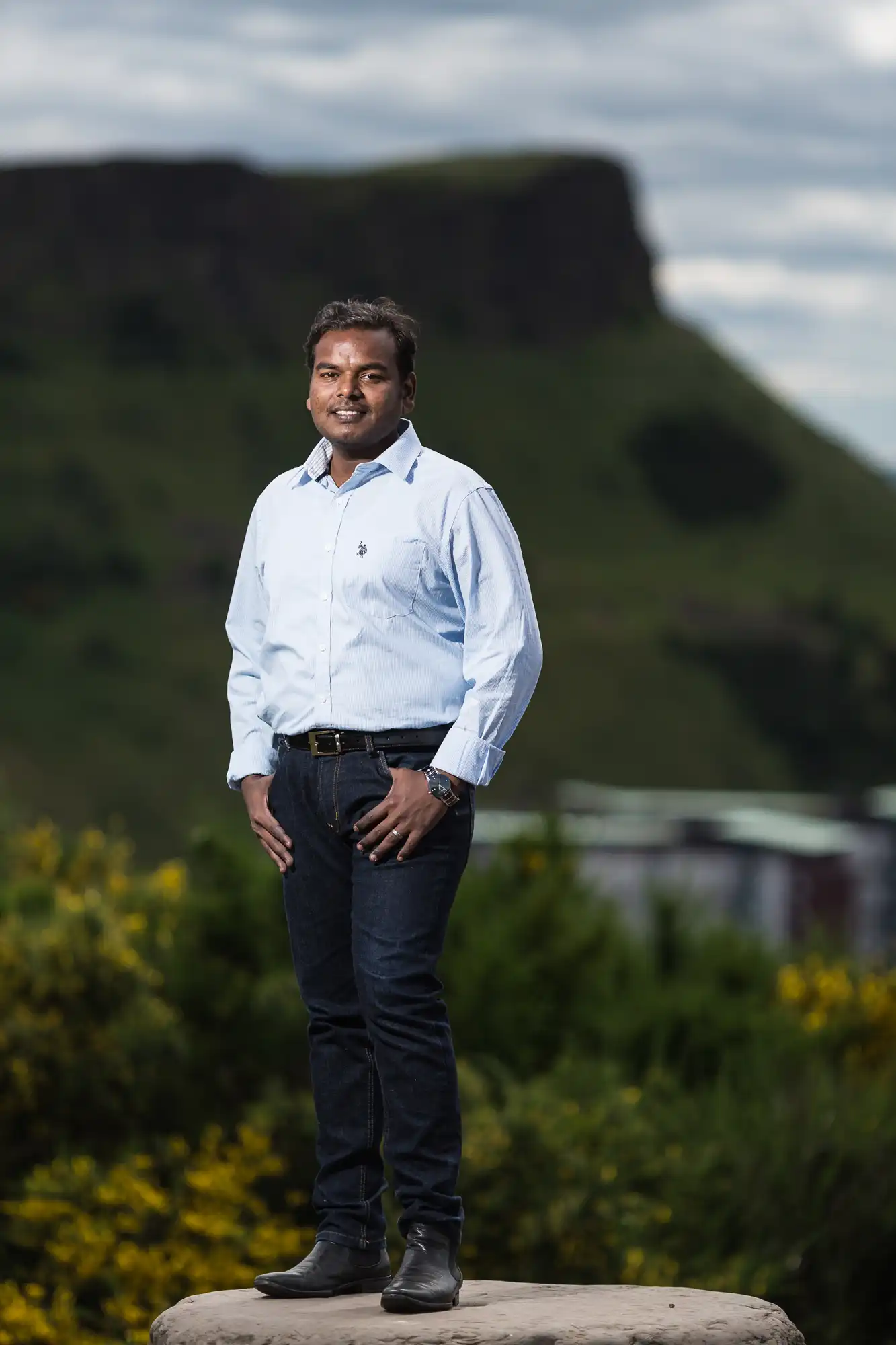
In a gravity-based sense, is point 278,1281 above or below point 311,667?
below

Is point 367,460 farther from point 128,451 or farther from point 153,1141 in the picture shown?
point 128,451

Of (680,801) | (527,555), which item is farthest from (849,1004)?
(527,555)

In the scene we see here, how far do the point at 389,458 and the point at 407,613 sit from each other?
0.46 meters

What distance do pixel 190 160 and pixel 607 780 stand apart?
2097 inches

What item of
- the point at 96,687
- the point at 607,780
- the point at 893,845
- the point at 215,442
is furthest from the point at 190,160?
the point at 893,845

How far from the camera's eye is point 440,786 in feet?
17.5

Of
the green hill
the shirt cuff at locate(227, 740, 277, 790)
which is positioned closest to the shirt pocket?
the shirt cuff at locate(227, 740, 277, 790)

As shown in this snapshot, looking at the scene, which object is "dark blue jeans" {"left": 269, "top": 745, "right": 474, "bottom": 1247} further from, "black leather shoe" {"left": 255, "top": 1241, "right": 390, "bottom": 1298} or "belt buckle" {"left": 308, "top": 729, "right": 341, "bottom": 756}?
"black leather shoe" {"left": 255, "top": 1241, "right": 390, "bottom": 1298}

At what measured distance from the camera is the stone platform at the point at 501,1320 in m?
5.41

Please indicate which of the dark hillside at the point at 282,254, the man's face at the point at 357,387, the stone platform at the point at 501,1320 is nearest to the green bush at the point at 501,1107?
the stone platform at the point at 501,1320

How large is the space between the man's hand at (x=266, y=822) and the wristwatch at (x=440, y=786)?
1.78 feet

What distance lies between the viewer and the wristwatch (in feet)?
17.5

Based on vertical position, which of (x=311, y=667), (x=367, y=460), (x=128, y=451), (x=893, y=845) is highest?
(x=128, y=451)

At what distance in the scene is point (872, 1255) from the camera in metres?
9.47
